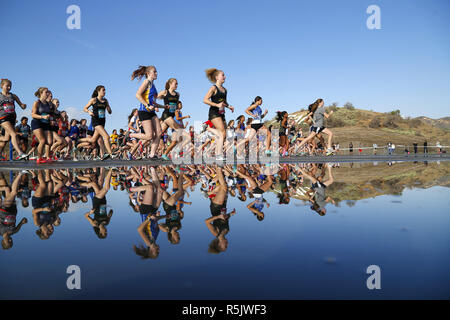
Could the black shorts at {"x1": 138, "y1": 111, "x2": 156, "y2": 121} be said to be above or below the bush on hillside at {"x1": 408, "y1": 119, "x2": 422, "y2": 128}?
below

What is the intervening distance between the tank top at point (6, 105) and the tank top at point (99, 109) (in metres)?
2.13

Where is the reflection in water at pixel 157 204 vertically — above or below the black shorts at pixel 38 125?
below

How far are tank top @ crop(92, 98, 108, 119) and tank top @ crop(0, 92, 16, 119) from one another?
6.97 ft

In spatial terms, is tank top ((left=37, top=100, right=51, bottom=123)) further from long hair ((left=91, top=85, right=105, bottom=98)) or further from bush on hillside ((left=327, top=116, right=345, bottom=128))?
bush on hillside ((left=327, top=116, right=345, bottom=128))

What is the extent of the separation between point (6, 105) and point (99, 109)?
2373 millimetres

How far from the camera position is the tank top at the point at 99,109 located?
34.7 ft

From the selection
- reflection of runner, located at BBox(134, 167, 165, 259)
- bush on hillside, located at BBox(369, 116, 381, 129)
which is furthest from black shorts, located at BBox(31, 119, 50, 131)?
bush on hillside, located at BBox(369, 116, 381, 129)

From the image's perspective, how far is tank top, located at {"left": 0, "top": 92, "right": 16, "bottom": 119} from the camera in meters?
9.95

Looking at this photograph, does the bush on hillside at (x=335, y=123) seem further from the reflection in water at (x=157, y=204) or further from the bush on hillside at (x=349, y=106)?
the reflection in water at (x=157, y=204)

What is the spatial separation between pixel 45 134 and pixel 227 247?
949 cm
